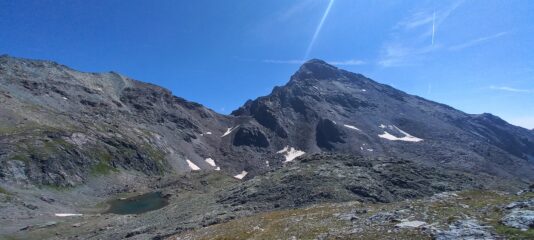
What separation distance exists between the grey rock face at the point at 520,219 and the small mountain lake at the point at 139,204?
306 ft

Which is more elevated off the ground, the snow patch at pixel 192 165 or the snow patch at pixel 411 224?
the snow patch at pixel 192 165

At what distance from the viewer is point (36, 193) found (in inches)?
4200

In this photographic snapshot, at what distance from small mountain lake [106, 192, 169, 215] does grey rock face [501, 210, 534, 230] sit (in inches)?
3669

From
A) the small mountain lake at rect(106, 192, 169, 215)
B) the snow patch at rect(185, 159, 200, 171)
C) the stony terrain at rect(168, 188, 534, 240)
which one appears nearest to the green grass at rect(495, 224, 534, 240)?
the stony terrain at rect(168, 188, 534, 240)

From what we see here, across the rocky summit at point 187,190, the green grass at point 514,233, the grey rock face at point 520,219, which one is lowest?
the green grass at point 514,233

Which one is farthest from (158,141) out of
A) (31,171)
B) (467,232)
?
(467,232)

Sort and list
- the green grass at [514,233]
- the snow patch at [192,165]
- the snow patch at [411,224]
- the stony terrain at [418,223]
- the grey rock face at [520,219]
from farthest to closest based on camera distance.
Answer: the snow patch at [192,165] < the snow patch at [411,224] < the stony terrain at [418,223] < the grey rock face at [520,219] < the green grass at [514,233]

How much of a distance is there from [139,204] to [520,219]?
10787 cm

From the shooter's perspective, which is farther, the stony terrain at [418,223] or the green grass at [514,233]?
the stony terrain at [418,223]

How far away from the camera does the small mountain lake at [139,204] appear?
10462cm

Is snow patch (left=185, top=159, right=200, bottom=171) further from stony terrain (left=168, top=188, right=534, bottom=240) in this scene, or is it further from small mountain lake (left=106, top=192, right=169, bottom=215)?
stony terrain (left=168, top=188, right=534, bottom=240)

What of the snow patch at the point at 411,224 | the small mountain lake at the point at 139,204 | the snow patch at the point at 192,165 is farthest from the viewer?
the snow patch at the point at 192,165

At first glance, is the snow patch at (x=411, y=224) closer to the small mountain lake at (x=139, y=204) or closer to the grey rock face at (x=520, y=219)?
the grey rock face at (x=520, y=219)

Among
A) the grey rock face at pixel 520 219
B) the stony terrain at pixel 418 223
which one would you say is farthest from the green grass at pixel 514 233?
the grey rock face at pixel 520 219
